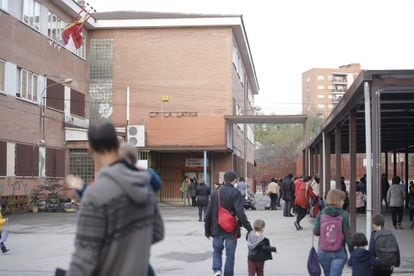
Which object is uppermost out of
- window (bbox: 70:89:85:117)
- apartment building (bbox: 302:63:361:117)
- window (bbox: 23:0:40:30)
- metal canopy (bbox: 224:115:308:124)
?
apartment building (bbox: 302:63:361:117)

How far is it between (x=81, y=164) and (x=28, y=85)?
6.71m

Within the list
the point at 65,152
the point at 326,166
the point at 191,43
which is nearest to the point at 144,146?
the point at 65,152

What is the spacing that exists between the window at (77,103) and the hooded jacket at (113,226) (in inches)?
1341

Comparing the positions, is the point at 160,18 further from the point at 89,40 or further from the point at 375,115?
the point at 375,115

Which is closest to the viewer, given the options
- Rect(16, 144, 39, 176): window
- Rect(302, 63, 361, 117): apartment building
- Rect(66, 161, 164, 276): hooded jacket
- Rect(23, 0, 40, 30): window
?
Rect(66, 161, 164, 276): hooded jacket

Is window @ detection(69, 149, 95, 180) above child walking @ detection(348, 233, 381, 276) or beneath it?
above

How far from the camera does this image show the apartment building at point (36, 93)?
28.5 m

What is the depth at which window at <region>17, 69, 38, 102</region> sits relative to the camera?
1182 inches

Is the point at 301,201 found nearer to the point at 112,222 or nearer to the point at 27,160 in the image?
the point at 112,222

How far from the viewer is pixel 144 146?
117ft

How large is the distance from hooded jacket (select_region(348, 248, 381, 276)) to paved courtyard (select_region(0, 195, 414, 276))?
3781mm

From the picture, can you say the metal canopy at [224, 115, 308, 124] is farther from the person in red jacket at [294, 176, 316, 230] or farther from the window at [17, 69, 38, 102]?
the person in red jacket at [294, 176, 316, 230]

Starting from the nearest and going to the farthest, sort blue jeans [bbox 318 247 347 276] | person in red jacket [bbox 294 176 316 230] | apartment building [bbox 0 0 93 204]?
blue jeans [bbox 318 247 347 276], person in red jacket [bbox 294 176 316 230], apartment building [bbox 0 0 93 204]

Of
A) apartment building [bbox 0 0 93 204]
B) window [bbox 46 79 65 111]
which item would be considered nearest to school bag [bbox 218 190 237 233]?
apartment building [bbox 0 0 93 204]
